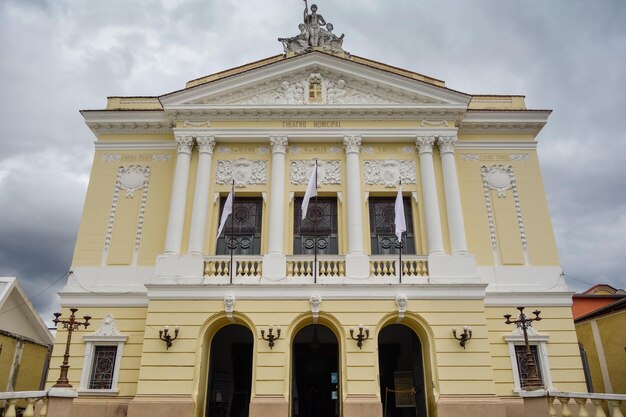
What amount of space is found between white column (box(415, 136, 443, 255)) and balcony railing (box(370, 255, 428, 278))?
0.54 metres

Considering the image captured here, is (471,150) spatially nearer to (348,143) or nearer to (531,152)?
(531,152)

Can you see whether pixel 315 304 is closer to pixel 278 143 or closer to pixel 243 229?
pixel 243 229

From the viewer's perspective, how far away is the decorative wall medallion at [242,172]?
17.1m

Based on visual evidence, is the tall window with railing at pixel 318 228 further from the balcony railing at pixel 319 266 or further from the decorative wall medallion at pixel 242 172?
the decorative wall medallion at pixel 242 172

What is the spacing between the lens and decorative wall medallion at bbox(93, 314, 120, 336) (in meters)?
15.5

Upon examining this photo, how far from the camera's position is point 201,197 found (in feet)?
53.8

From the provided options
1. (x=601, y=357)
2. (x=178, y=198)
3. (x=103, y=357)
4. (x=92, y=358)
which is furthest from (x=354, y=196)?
(x=601, y=357)

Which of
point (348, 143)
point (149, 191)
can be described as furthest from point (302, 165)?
point (149, 191)

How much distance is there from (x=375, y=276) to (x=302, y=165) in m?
4.89

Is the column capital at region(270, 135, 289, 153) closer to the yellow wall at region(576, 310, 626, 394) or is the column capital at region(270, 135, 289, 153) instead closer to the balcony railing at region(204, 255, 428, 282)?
the balcony railing at region(204, 255, 428, 282)

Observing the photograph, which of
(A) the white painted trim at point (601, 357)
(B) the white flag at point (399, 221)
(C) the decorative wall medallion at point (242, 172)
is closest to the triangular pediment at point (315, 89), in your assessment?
(C) the decorative wall medallion at point (242, 172)

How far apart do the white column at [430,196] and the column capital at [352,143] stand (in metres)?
2.12

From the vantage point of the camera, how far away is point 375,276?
49.3ft

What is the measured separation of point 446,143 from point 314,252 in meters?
6.11
